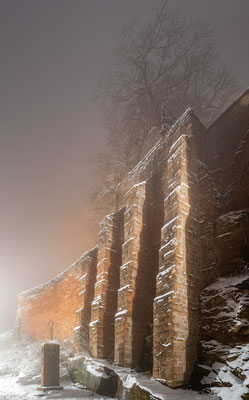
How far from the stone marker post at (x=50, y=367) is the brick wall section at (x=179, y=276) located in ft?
12.9

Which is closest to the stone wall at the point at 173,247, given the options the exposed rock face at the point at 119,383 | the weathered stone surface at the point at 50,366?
the exposed rock face at the point at 119,383

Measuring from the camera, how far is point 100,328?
9.84m

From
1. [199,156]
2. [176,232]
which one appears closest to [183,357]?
[176,232]

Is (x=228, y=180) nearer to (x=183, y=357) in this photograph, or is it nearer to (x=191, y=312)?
(x=191, y=312)

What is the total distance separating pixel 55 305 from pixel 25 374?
4924mm

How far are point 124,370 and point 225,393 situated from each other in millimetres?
3060

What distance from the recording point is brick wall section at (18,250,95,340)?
551 inches

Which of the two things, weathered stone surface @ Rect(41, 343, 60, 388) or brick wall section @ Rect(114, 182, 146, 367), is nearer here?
brick wall section @ Rect(114, 182, 146, 367)

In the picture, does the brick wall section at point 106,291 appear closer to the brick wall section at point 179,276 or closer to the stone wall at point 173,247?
the stone wall at point 173,247

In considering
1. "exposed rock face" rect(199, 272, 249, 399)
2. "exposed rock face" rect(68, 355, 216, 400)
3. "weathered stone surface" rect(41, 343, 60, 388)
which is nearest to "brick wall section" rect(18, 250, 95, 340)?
"weathered stone surface" rect(41, 343, 60, 388)

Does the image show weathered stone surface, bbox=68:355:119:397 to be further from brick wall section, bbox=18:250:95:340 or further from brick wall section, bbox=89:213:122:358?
brick wall section, bbox=18:250:95:340

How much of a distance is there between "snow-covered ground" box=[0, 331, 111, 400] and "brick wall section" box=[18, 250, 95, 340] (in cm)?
85

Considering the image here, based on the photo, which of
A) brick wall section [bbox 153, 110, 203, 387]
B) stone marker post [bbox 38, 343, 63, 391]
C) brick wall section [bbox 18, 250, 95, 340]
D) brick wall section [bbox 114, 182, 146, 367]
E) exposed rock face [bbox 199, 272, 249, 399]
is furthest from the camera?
brick wall section [bbox 18, 250, 95, 340]

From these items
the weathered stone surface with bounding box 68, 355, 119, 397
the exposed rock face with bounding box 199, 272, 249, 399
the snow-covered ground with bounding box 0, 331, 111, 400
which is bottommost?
the snow-covered ground with bounding box 0, 331, 111, 400
